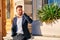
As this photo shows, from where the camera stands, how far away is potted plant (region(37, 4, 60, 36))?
17.9ft

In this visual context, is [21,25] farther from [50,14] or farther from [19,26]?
[50,14]

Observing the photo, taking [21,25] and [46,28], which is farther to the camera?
[46,28]

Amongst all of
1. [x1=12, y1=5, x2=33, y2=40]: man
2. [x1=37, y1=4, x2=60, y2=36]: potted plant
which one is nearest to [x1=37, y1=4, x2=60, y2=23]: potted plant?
[x1=37, y1=4, x2=60, y2=36]: potted plant

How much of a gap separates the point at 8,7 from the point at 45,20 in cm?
307

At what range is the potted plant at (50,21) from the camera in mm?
5465

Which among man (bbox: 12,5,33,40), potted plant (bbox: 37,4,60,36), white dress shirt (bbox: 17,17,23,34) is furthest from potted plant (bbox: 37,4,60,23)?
white dress shirt (bbox: 17,17,23,34)

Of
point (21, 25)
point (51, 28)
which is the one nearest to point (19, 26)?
point (21, 25)

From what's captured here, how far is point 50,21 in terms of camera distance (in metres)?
5.46

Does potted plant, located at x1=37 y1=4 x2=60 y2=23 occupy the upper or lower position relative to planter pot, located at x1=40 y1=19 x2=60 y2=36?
upper

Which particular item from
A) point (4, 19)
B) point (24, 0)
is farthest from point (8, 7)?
point (24, 0)

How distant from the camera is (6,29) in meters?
7.90

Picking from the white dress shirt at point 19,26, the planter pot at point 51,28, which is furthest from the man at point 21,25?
the planter pot at point 51,28

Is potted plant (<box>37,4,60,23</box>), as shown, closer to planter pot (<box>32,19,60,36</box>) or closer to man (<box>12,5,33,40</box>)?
planter pot (<box>32,19,60,36</box>)

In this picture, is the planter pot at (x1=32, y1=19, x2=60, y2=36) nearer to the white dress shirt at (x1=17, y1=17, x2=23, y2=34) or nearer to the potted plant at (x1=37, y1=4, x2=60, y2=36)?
the potted plant at (x1=37, y1=4, x2=60, y2=36)
